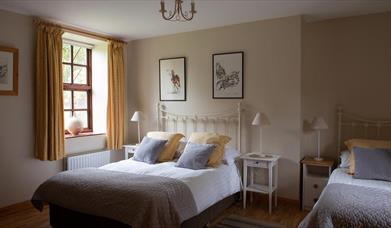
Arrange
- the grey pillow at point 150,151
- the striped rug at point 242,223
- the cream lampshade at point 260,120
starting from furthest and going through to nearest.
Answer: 1. the grey pillow at point 150,151
2. the cream lampshade at point 260,120
3. the striped rug at point 242,223

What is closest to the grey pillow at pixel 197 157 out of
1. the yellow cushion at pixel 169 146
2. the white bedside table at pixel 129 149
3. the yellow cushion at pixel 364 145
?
Result: the yellow cushion at pixel 169 146

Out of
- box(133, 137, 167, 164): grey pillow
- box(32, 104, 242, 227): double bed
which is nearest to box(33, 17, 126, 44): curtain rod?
box(133, 137, 167, 164): grey pillow

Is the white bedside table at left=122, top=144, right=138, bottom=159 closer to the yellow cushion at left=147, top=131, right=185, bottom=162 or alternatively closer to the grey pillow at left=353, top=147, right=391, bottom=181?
the yellow cushion at left=147, top=131, right=185, bottom=162

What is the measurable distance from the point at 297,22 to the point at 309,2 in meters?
0.47

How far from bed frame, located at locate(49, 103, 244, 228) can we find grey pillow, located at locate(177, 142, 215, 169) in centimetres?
49

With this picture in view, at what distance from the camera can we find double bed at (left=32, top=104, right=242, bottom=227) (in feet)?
8.30

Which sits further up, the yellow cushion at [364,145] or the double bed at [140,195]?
the yellow cushion at [364,145]

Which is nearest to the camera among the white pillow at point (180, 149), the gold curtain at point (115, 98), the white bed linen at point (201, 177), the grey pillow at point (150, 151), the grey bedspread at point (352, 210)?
the grey bedspread at point (352, 210)

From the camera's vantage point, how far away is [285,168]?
386 centimetres

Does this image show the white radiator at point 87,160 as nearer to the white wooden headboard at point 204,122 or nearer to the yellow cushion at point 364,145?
the white wooden headboard at point 204,122

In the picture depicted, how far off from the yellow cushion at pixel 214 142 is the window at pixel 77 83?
2018 mm

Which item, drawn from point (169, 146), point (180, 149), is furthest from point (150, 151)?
point (180, 149)

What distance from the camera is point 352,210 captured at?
2.14m

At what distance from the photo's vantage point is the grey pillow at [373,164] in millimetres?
2938
